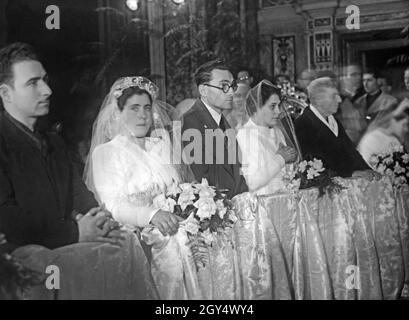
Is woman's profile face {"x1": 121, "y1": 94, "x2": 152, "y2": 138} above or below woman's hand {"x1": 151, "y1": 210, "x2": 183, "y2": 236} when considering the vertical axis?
above

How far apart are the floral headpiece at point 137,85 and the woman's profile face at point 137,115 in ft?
0.12

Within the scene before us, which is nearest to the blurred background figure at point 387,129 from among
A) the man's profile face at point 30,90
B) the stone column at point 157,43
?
the stone column at point 157,43

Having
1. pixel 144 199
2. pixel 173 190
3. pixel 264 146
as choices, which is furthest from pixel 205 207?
pixel 264 146

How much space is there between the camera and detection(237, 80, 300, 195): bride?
3469 mm

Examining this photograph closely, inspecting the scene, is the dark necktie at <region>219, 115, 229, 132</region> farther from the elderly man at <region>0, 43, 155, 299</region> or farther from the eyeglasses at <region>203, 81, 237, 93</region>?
the elderly man at <region>0, 43, 155, 299</region>

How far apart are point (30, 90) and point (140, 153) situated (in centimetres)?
56

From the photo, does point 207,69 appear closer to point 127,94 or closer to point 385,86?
point 127,94

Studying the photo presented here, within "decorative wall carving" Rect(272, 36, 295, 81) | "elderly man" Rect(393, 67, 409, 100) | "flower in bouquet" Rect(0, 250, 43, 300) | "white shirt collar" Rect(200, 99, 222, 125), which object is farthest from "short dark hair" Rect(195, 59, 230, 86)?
"flower in bouquet" Rect(0, 250, 43, 300)

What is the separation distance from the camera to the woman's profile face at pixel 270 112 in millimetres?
3469

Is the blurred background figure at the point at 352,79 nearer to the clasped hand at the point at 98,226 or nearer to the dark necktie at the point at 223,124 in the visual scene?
the dark necktie at the point at 223,124

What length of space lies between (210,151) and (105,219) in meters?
0.56

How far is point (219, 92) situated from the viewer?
3.48m

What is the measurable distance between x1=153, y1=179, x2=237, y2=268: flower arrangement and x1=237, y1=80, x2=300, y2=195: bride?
6.7 inches
